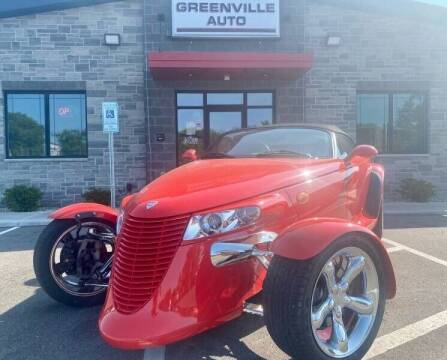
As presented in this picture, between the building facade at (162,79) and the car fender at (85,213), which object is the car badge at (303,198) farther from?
the building facade at (162,79)

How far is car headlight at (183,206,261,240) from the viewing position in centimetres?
251

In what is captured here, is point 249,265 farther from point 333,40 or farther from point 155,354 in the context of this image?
point 333,40

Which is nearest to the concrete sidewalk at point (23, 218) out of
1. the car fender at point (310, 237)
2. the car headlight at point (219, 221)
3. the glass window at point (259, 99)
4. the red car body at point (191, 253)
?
the glass window at point (259, 99)

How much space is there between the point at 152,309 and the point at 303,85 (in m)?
9.89

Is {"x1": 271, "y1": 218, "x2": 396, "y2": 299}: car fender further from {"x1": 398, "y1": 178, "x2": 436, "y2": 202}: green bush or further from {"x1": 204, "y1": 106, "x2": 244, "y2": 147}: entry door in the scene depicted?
{"x1": 398, "y1": 178, "x2": 436, "y2": 202}: green bush

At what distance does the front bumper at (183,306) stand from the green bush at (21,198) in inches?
345

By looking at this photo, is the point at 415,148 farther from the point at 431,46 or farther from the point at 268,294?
the point at 268,294

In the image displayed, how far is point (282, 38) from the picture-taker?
1109cm

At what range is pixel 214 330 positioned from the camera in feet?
10.3

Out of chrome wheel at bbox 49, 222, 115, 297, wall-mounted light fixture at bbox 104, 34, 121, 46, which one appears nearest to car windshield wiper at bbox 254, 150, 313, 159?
chrome wheel at bbox 49, 222, 115, 297

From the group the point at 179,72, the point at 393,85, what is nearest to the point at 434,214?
the point at 393,85

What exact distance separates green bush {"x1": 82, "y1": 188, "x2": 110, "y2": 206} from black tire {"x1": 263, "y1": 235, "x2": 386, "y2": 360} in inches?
339

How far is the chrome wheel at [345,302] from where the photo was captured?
2.56 meters

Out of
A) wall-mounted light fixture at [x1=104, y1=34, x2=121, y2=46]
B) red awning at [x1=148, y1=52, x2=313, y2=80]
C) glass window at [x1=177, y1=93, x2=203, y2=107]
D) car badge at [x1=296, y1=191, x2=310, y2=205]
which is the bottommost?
car badge at [x1=296, y1=191, x2=310, y2=205]
